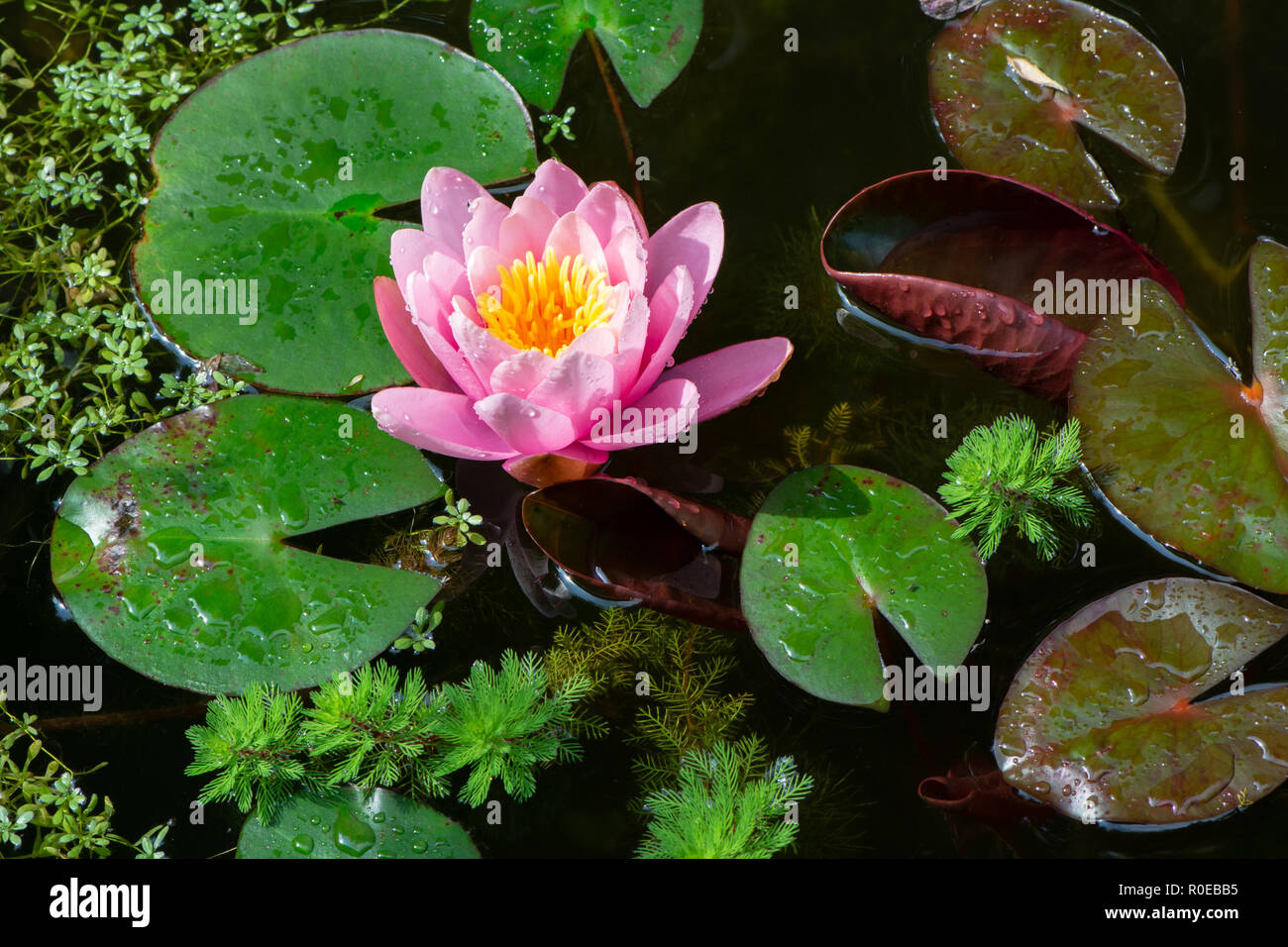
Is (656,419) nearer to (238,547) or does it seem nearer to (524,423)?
(524,423)

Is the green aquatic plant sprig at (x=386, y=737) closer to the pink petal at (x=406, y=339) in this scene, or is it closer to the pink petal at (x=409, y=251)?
the pink petal at (x=406, y=339)

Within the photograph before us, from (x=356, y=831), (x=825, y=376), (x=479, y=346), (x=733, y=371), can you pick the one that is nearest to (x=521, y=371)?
(x=479, y=346)

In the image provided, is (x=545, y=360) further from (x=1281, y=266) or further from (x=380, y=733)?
(x=1281, y=266)

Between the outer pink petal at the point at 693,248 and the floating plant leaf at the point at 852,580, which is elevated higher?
the outer pink petal at the point at 693,248

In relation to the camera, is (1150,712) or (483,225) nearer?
(1150,712)

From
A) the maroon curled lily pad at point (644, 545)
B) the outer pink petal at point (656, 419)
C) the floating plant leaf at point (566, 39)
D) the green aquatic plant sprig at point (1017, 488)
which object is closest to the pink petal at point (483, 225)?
the outer pink petal at point (656, 419)

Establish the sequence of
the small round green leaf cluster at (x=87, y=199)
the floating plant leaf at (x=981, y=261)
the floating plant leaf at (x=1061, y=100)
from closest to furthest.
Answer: the floating plant leaf at (x=981, y=261) < the small round green leaf cluster at (x=87, y=199) < the floating plant leaf at (x=1061, y=100)

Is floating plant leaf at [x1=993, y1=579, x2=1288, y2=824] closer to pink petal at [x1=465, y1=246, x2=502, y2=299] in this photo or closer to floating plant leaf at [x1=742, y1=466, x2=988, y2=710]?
floating plant leaf at [x1=742, y1=466, x2=988, y2=710]
